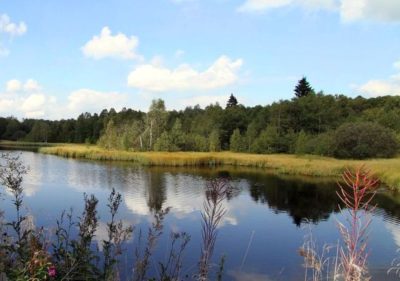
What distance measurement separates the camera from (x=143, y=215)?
17281 mm

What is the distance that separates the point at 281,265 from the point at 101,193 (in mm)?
13973

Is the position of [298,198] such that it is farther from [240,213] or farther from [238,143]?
[238,143]

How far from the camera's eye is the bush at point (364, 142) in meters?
50.1

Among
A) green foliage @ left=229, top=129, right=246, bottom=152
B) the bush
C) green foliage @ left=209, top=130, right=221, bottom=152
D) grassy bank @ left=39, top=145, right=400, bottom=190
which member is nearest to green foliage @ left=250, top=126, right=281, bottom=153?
green foliage @ left=229, top=129, right=246, bottom=152

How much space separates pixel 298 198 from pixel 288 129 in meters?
41.3

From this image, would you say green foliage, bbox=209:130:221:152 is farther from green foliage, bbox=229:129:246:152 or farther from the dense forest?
green foliage, bbox=229:129:246:152

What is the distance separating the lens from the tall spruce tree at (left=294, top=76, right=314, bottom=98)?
263ft

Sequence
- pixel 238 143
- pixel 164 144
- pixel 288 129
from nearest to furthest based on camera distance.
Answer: pixel 164 144
pixel 238 143
pixel 288 129

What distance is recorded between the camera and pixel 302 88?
8031cm

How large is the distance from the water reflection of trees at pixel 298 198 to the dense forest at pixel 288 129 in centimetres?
2135

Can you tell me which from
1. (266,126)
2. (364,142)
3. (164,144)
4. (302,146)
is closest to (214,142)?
(164,144)

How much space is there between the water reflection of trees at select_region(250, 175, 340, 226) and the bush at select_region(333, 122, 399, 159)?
66.8ft

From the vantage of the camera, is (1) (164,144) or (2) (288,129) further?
(2) (288,129)

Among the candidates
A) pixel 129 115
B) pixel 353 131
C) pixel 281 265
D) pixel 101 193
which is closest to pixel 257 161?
pixel 353 131
